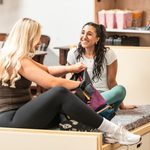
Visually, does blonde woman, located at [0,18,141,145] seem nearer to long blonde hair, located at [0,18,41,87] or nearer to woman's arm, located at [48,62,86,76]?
long blonde hair, located at [0,18,41,87]

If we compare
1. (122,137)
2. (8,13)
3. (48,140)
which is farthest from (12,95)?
(8,13)

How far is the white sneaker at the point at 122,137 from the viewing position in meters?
2.46

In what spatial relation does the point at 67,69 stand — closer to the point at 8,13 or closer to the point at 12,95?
the point at 12,95

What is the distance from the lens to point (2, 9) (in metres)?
5.54

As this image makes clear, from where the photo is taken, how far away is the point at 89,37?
3.29 m

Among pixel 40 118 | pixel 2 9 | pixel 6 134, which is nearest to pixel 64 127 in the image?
pixel 40 118

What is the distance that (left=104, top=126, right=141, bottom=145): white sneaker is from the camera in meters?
2.46

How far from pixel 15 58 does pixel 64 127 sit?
0.50 metres

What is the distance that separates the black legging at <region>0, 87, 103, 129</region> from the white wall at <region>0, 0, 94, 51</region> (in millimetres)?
2644

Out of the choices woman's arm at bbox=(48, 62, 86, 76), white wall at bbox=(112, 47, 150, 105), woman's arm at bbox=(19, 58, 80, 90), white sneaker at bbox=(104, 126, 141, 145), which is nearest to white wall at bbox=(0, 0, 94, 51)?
white wall at bbox=(112, 47, 150, 105)

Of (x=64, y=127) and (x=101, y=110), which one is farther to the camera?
(x=101, y=110)

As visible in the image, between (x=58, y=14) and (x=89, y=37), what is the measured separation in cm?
197

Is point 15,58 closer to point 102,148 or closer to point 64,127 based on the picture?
point 64,127

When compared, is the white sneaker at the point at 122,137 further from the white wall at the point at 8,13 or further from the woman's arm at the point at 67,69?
the white wall at the point at 8,13
